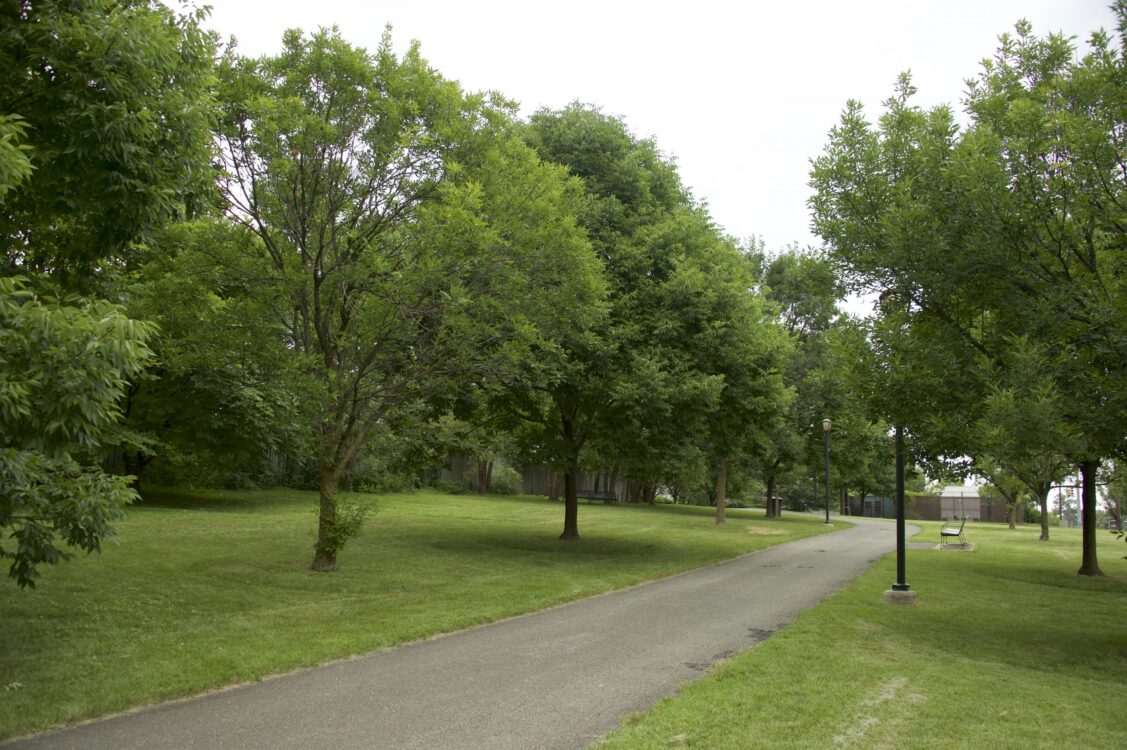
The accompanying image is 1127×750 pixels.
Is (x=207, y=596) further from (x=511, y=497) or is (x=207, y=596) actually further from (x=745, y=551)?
(x=511, y=497)

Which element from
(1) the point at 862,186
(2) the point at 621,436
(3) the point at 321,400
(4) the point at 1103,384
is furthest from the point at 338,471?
(4) the point at 1103,384

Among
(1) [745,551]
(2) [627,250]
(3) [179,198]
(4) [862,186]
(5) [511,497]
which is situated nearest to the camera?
(3) [179,198]

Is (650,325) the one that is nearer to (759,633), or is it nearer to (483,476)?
(759,633)

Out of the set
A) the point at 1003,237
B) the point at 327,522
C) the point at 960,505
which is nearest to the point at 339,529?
the point at 327,522

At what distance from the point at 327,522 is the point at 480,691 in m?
6.78

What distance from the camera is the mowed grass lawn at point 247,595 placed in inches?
252

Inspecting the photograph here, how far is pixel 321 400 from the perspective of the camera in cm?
1157

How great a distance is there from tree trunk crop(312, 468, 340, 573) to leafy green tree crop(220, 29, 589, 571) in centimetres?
2

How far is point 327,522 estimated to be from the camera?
1237cm

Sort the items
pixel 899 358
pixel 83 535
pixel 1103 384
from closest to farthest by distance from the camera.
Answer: pixel 83 535, pixel 1103 384, pixel 899 358

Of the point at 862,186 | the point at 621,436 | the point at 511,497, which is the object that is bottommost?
the point at 511,497

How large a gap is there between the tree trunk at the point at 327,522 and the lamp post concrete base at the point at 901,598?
8.99 metres

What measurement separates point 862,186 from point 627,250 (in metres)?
6.88

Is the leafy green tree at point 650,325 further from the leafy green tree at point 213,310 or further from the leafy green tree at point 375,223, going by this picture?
the leafy green tree at point 213,310
